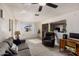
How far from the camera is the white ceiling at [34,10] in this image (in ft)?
6.38

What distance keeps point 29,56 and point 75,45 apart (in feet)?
2.76

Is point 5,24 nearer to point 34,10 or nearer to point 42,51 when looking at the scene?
point 34,10

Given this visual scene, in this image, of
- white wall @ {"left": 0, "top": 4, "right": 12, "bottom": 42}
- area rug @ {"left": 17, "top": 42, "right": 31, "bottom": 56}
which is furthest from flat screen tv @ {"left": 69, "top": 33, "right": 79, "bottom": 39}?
white wall @ {"left": 0, "top": 4, "right": 12, "bottom": 42}

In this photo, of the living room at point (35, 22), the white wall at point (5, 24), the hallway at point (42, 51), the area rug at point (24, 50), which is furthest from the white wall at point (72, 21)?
the white wall at point (5, 24)

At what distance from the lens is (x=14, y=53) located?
2.00 m

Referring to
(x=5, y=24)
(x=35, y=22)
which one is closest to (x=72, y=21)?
(x=35, y=22)

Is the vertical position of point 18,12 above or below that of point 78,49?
above

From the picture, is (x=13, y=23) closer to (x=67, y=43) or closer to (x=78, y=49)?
(x=67, y=43)

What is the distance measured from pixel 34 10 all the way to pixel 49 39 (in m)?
0.61

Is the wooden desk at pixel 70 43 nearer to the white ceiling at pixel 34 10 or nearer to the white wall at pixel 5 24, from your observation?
the white ceiling at pixel 34 10

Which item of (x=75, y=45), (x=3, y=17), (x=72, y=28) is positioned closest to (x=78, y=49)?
(x=75, y=45)

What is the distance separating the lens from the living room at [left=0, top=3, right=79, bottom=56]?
6.36 ft

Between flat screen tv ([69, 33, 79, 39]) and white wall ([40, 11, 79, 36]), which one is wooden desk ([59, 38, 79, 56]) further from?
white wall ([40, 11, 79, 36])

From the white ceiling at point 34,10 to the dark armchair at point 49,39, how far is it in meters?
0.32
